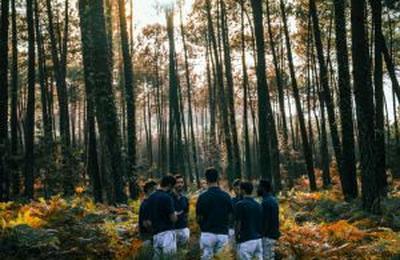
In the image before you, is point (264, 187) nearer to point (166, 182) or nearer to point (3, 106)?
point (166, 182)

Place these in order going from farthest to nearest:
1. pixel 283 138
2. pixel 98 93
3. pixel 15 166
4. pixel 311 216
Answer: pixel 283 138, pixel 15 166, pixel 311 216, pixel 98 93

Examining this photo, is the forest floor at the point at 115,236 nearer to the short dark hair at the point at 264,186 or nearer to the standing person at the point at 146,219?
the standing person at the point at 146,219

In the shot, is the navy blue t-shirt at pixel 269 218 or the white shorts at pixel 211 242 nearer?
the white shorts at pixel 211 242

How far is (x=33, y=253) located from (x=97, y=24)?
7.25 metres

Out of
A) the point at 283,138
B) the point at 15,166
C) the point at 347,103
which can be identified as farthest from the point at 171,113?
the point at 347,103

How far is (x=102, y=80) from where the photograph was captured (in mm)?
14812

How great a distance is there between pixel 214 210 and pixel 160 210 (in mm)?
865

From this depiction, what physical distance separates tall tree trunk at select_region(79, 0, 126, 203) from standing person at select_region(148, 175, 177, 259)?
5870 millimetres

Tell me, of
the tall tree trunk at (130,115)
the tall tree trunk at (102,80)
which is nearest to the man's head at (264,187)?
the tall tree trunk at (102,80)

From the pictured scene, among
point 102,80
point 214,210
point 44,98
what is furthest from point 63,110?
point 214,210

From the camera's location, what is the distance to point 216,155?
40719 millimetres

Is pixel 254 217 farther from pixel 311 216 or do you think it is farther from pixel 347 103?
pixel 347 103

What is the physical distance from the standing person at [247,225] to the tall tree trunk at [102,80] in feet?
21.5

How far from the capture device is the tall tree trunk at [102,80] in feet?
48.6
